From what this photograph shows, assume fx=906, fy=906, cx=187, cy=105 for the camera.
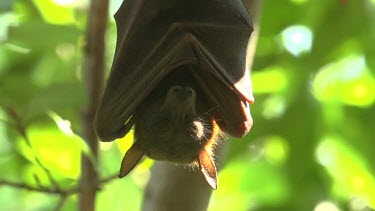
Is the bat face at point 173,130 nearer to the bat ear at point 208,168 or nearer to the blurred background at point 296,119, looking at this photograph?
the bat ear at point 208,168

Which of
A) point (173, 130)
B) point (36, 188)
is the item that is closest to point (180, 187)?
point (173, 130)

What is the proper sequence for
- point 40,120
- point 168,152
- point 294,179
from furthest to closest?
point 294,179 → point 40,120 → point 168,152

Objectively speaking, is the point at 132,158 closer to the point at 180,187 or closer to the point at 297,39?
the point at 180,187

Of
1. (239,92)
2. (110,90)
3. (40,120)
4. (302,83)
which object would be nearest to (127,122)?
(110,90)

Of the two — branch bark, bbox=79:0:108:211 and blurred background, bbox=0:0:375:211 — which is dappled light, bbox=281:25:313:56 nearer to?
blurred background, bbox=0:0:375:211

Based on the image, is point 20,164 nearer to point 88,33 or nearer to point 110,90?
point 88,33
